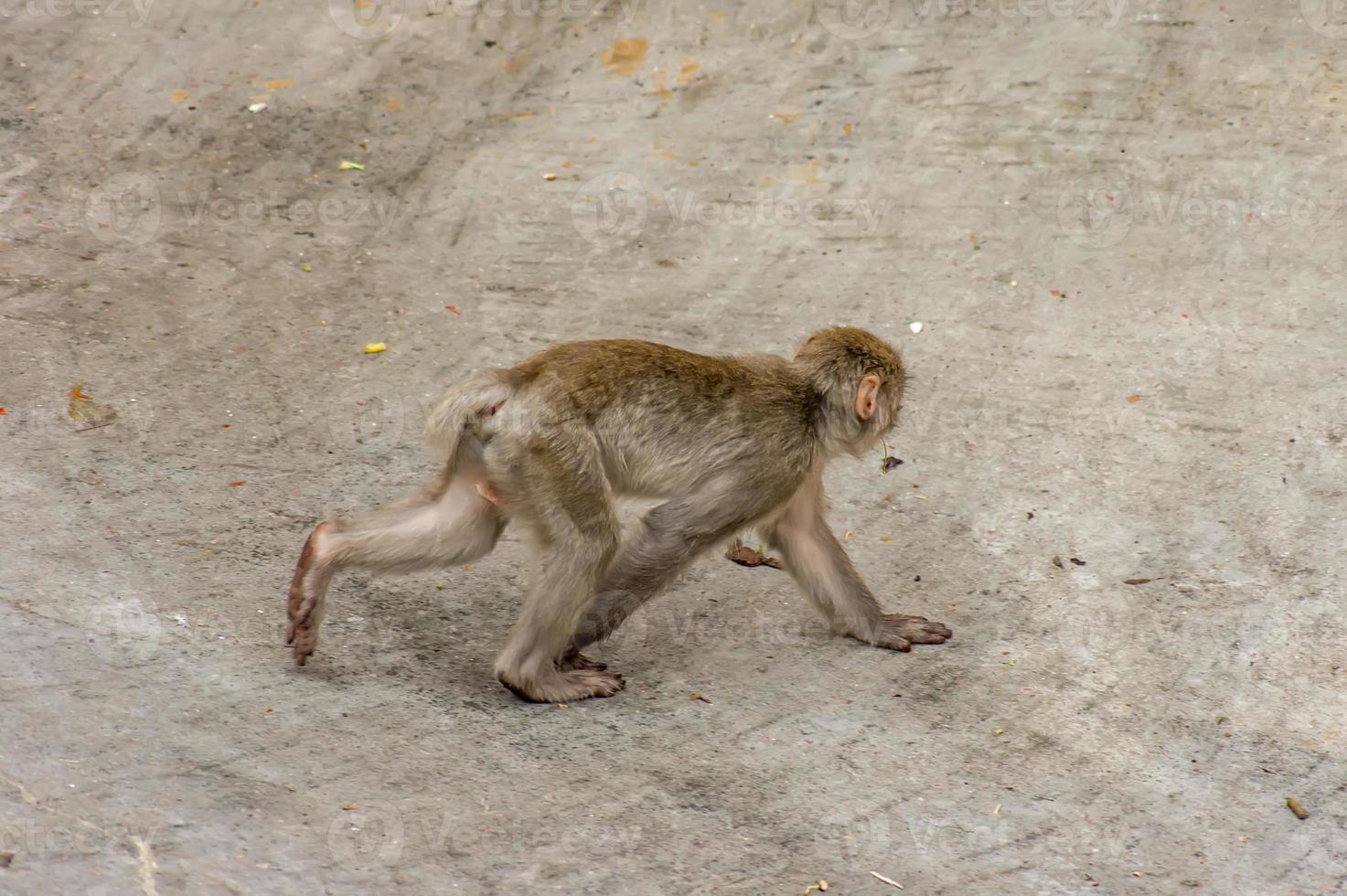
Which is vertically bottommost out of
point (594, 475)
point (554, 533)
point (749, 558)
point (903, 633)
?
point (749, 558)

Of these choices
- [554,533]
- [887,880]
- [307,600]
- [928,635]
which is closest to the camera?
[887,880]

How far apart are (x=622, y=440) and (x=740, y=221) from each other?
157 inches

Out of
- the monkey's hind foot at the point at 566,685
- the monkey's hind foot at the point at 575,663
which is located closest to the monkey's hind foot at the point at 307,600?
the monkey's hind foot at the point at 566,685

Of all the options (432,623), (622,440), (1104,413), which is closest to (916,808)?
(622,440)

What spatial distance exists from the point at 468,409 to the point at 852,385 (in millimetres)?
1476

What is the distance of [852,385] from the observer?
17.4 feet

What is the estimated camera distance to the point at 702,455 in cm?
505

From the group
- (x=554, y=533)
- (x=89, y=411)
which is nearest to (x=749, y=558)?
(x=554, y=533)

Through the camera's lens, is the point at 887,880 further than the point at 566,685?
No

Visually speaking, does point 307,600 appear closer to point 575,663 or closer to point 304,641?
point 304,641

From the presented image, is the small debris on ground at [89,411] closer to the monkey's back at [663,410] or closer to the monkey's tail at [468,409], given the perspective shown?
the monkey's tail at [468,409]

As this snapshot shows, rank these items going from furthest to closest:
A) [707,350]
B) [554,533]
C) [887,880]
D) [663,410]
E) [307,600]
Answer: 1. [707,350]
2. [663,410]
3. [307,600]
4. [554,533]
5. [887,880]

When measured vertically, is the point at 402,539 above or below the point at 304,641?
above

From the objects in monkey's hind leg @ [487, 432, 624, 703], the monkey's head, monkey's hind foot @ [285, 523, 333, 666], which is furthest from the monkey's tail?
the monkey's head
